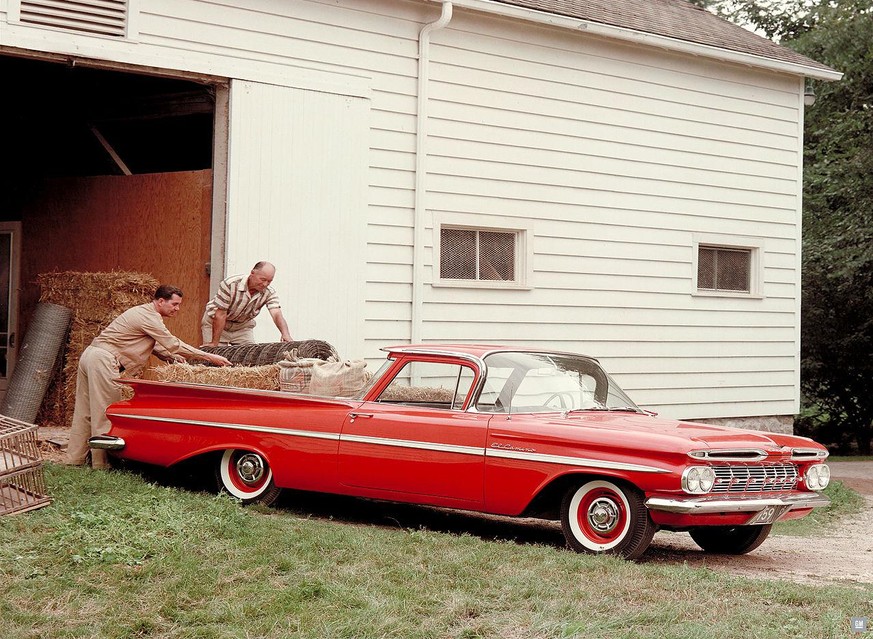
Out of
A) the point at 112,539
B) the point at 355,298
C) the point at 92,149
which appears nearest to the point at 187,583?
the point at 112,539

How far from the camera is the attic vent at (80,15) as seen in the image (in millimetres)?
9641

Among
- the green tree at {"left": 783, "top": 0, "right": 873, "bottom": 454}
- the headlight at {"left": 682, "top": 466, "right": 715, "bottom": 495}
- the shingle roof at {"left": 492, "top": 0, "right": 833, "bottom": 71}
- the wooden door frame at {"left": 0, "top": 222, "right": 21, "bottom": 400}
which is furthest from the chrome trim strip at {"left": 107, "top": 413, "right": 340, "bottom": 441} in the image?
the green tree at {"left": 783, "top": 0, "right": 873, "bottom": 454}

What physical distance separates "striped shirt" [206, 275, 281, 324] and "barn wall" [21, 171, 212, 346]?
76 centimetres

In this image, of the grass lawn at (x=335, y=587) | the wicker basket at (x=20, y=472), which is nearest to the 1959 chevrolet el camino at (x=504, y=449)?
the grass lawn at (x=335, y=587)

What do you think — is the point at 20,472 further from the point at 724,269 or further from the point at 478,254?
the point at 724,269

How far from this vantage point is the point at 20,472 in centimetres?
776

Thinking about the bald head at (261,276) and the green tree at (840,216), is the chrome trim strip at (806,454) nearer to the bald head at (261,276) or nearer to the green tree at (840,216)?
the bald head at (261,276)

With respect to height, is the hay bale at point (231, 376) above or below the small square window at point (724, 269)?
below

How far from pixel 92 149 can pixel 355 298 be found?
5.24 meters

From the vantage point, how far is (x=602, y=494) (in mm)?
7152

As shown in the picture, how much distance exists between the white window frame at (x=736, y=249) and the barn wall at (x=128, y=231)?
6.23m

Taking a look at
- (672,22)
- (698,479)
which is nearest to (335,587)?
(698,479)

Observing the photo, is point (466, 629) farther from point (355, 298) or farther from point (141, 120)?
point (141, 120)

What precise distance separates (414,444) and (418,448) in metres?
0.04
